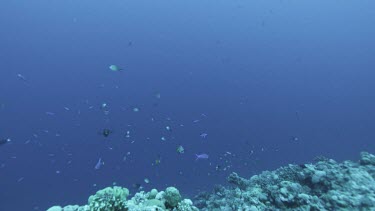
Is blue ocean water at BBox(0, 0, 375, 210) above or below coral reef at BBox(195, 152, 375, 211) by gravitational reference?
above

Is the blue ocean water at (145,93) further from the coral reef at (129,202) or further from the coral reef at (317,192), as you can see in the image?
the coral reef at (129,202)

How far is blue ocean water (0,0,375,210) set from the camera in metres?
77.9

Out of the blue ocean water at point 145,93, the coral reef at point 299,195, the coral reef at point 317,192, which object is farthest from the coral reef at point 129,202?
the blue ocean water at point 145,93

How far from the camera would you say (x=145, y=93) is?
3787 inches

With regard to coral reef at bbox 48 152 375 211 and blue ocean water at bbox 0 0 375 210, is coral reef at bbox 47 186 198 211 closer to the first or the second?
coral reef at bbox 48 152 375 211

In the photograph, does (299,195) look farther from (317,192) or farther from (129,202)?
(129,202)

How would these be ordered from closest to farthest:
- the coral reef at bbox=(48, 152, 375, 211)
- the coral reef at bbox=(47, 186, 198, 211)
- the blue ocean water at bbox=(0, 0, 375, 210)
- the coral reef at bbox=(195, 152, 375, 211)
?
the coral reef at bbox=(47, 186, 198, 211) → the coral reef at bbox=(48, 152, 375, 211) → the coral reef at bbox=(195, 152, 375, 211) → the blue ocean water at bbox=(0, 0, 375, 210)

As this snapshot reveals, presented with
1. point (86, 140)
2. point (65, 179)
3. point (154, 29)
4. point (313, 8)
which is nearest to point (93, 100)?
point (86, 140)

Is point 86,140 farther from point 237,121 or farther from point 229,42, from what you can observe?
point 229,42

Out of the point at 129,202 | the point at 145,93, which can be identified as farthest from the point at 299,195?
the point at 145,93

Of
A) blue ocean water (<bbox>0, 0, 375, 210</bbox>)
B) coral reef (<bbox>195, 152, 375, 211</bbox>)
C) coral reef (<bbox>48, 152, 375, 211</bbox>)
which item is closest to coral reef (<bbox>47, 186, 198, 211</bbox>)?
coral reef (<bbox>48, 152, 375, 211</bbox>)

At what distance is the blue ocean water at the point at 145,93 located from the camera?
7788cm

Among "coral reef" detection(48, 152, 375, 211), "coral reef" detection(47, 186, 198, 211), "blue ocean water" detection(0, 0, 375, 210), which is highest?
"blue ocean water" detection(0, 0, 375, 210)

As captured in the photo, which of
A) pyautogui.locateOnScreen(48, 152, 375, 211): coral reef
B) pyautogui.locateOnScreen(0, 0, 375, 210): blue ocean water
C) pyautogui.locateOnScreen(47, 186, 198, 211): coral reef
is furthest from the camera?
pyautogui.locateOnScreen(0, 0, 375, 210): blue ocean water
